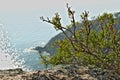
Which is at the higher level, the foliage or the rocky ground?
the foliage

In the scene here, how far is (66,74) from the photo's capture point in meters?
13.4

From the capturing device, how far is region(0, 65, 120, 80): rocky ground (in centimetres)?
1289

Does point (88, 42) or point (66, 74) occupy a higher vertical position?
point (88, 42)

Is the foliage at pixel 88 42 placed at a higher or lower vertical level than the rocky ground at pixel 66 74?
higher

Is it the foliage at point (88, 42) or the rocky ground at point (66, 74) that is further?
the rocky ground at point (66, 74)

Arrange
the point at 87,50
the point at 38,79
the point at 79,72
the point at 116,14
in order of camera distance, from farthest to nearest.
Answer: the point at 116,14
the point at 79,72
the point at 38,79
the point at 87,50

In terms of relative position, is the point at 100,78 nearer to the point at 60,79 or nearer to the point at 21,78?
the point at 60,79

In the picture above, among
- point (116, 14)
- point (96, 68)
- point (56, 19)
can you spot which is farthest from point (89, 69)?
point (116, 14)

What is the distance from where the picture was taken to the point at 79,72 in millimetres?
13773

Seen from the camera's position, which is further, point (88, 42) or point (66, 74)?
point (88, 42)

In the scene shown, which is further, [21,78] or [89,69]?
[89,69]

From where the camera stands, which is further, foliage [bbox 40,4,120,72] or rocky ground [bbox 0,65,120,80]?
rocky ground [bbox 0,65,120,80]

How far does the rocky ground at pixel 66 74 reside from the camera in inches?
507

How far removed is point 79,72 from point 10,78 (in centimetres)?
258
